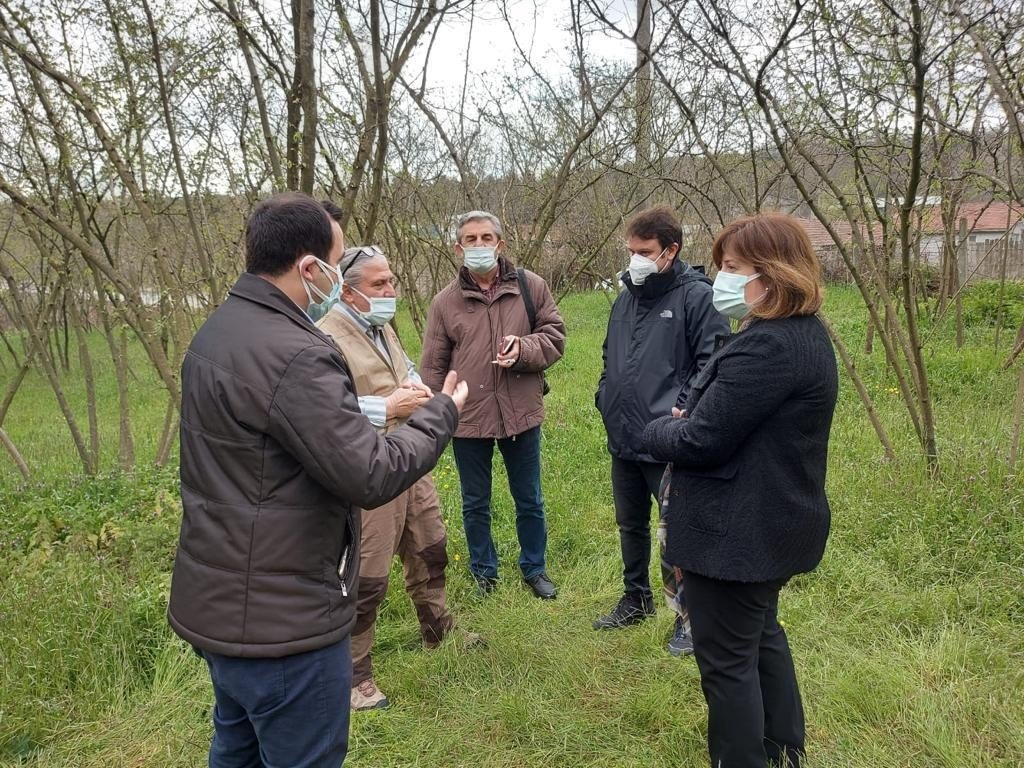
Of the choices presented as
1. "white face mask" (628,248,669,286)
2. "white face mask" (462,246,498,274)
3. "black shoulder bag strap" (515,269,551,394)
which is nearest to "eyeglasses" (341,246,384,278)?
"white face mask" (462,246,498,274)

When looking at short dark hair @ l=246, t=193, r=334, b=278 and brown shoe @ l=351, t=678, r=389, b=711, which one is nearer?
short dark hair @ l=246, t=193, r=334, b=278

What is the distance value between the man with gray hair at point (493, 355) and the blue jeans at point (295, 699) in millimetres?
1658

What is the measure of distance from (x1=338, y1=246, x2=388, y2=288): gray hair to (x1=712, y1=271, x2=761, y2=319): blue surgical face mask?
125cm

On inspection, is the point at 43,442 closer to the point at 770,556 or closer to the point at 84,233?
the point at 84,233

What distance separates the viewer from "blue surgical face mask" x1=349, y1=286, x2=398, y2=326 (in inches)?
93.9

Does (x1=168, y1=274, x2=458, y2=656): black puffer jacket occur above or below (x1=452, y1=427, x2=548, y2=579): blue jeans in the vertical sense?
above

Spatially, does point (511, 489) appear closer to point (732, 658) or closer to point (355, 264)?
point (355, 264)

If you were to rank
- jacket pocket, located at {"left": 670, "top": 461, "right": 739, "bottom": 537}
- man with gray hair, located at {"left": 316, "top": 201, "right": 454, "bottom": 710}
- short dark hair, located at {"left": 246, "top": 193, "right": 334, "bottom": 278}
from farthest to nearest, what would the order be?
man with gray hair, located at {"left": 316, "top": 201, "right": 454, "bottom": 710}
jacket pocket, located at {"left": 670, "top": 461, "right": 739, "bottom": 537}
short dark hair, located at {"left": 246, "top": 193, "right": 334, "bottom": 278}

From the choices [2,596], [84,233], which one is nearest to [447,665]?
[2,596]

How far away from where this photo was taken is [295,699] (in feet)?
4.76

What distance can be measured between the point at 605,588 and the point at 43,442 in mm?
7716

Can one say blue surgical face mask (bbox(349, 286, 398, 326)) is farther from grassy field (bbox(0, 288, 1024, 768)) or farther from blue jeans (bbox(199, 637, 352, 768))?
grassy field (bbox(0, 288, 1024, 768))

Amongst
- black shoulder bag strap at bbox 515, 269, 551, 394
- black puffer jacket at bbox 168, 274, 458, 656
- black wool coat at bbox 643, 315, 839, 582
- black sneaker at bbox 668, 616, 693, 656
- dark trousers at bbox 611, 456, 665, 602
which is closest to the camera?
black puffer jacket at bbox 168, 274, 458, 656

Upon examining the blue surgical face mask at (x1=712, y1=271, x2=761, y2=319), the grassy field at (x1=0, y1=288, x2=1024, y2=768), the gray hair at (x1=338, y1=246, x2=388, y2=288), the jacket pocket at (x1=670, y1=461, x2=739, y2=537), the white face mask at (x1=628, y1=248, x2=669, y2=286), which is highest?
the gray hair at (x1=338, y1=246, x2=388, y2=288)
